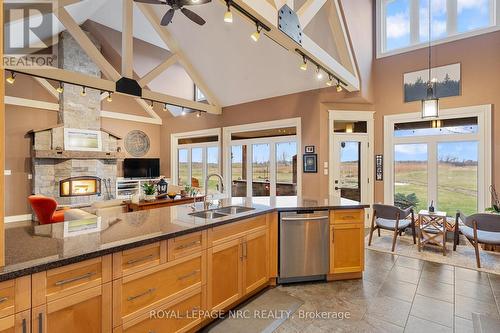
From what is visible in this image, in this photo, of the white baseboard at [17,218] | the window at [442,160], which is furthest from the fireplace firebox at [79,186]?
the window at [442,160]

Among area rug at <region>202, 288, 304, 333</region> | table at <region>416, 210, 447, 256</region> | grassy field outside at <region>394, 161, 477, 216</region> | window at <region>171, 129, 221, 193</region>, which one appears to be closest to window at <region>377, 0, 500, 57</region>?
grassy field outside at <region>394, 161, 477, 216</region>

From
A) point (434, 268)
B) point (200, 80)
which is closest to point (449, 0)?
point (434, 268)

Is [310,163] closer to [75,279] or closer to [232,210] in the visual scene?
[232,210]

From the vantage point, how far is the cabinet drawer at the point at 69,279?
4.18ft

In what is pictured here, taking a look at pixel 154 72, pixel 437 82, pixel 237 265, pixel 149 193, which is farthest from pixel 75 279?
pixel 437 82

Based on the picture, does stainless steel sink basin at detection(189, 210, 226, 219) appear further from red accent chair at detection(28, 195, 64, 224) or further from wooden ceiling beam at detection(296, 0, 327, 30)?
red accent chair at detection(28, 195, 64, 224)

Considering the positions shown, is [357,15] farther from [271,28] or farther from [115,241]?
[115,241]

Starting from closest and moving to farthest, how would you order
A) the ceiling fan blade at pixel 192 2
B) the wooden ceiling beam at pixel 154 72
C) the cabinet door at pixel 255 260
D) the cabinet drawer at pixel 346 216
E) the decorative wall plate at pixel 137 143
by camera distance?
1. the cabinet door at pixel 255 260
2. the ceiling fan blade at pixel 192 2
3. the cabinet drawer at pixel 346 216
4. the wooden ceiling beam at pixel 154 72
5. the decorative wall plate at pixel 137 143

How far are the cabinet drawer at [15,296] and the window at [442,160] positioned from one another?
592 cm

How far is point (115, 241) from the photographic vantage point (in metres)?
1.62

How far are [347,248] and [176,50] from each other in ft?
20.3

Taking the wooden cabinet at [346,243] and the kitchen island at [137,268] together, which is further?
the wooden cabinet at [346,243]

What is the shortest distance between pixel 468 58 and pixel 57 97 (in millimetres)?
9641

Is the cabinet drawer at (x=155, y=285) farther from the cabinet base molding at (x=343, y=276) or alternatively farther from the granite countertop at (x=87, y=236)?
the cabinet base molding at (x=343, y=276)
